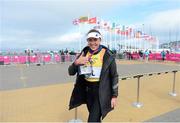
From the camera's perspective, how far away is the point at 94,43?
12.1 feet

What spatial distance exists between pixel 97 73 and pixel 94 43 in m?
0.41

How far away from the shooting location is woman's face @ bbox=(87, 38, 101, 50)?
3.68 meters

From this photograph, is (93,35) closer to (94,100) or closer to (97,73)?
(97,73)

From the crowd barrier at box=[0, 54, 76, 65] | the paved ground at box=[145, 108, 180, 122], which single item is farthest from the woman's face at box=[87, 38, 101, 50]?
the crowd barrier at box=[0, 54, 76, 65]

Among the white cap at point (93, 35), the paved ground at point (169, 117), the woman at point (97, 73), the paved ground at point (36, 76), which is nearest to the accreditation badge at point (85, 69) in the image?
the woman at point (97, 73)

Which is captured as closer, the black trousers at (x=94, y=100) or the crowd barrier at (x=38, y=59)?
the black trousers at (x=94, y=100)

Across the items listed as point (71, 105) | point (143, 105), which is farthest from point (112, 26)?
point (71, 105)

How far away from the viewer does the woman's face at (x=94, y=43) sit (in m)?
3.68

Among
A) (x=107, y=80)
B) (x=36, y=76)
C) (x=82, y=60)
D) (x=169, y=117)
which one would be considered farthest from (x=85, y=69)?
(x=36, y=76)

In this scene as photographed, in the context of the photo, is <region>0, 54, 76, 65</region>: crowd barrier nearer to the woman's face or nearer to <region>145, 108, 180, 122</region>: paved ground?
<region>145, 108, 180, 122</region>: paved ground

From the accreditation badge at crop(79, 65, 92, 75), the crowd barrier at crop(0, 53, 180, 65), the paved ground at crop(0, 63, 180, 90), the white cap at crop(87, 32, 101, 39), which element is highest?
the white cap at crop(87, 32, 101, 39)

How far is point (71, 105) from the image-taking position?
4.16 meters

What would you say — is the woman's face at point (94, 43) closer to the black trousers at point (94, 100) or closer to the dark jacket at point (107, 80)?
the dark jacket at point (107, 80)

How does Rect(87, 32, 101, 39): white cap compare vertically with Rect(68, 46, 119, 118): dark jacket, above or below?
above
